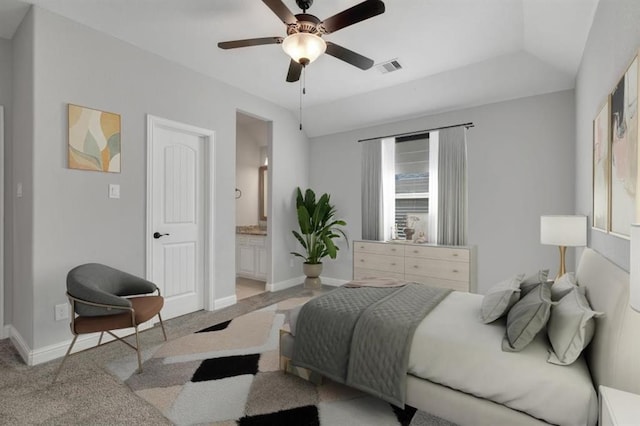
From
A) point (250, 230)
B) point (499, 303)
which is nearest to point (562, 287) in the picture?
point (499, 303)

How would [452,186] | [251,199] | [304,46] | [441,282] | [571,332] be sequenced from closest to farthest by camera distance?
1. [571,332]
2. [304,46]
3. [441,282]
4. [452,186]
5. [251,199]

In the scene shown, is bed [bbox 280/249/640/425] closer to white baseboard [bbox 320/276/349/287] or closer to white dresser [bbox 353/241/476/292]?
white dresser [bbox 353/241/476/292]

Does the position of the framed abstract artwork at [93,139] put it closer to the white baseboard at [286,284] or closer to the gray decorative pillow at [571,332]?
the white baseboard at [286,284]

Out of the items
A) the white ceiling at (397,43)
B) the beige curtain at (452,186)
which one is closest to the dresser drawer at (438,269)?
the beige curtain at (452,186)

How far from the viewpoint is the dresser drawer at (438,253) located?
381 centimetres

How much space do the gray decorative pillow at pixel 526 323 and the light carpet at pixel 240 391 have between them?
663mm

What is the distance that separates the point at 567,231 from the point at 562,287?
83 cm

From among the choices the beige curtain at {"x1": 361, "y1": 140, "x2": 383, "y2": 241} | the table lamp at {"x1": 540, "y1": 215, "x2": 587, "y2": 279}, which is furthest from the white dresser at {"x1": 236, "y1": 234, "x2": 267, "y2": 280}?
the table lamp at {"x1": 540, "y1": 215, "x2": 587, "y2": 279}

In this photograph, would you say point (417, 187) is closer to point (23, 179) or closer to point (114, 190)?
point (114, 190)

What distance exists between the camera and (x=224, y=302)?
3924 mm

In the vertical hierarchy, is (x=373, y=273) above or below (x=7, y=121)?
below

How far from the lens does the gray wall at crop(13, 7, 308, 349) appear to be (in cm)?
251

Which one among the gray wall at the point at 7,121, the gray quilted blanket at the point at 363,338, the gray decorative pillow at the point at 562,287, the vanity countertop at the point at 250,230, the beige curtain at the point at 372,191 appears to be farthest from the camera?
the vanity countertop at the point at 250,230

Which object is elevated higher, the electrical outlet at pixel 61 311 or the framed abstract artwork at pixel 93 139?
the framed abstract artwork at pixel 93 139
